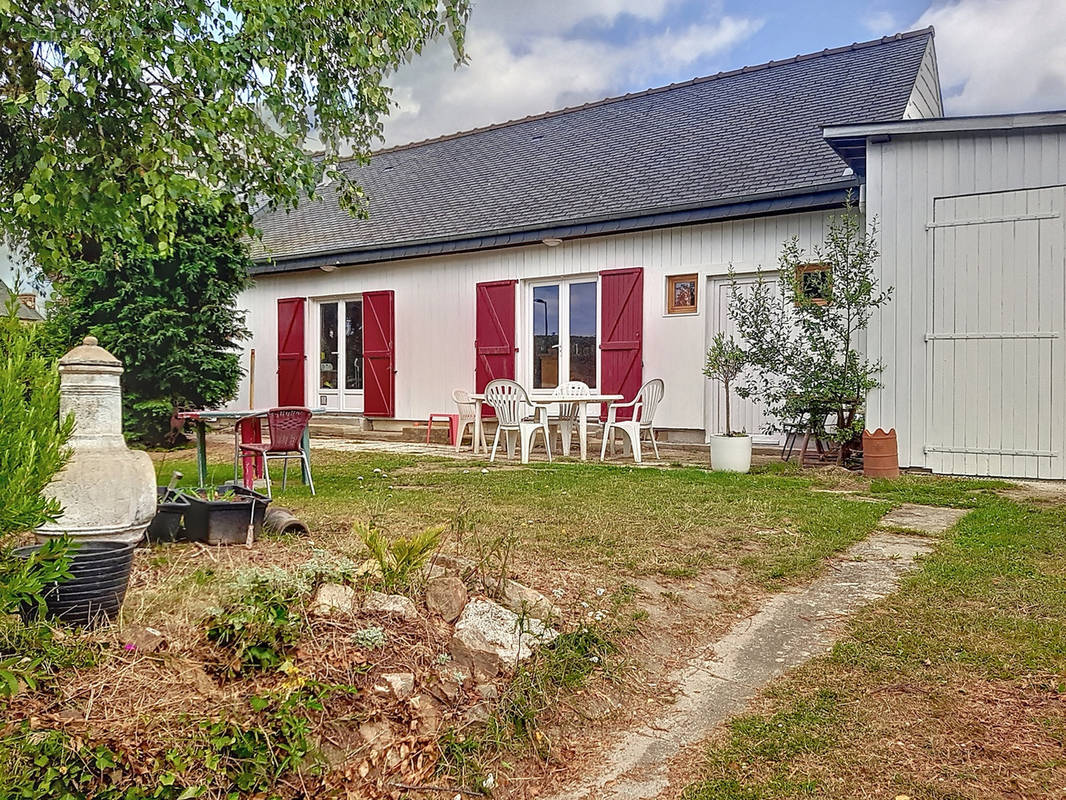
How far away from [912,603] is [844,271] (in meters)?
4.39

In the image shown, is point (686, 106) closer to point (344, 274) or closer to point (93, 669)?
point (344, 274)

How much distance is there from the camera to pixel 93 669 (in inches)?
77.0

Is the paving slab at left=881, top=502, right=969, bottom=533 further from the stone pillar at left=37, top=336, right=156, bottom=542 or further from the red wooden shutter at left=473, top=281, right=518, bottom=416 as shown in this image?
the red wooden shutter at left=473, top=281, right=518, bottom=416

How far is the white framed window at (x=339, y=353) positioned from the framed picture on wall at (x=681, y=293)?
528cm

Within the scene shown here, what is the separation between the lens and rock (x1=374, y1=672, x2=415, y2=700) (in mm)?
2119

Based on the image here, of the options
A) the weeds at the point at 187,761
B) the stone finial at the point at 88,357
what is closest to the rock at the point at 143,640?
the weeds at the point at 187,761

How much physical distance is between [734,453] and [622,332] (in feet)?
8.86

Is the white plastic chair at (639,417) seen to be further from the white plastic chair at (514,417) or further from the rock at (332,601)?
the rock at (332,601)

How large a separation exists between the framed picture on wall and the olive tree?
3.81ft

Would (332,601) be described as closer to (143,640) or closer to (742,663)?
(143,640)

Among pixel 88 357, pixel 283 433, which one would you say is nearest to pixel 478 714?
pixel 88 357

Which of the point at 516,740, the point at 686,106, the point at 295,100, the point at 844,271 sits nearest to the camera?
the point at 516,740

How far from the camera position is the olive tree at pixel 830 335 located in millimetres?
6793

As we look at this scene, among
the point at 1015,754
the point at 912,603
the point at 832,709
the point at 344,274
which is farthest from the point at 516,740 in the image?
the point at 344,274
